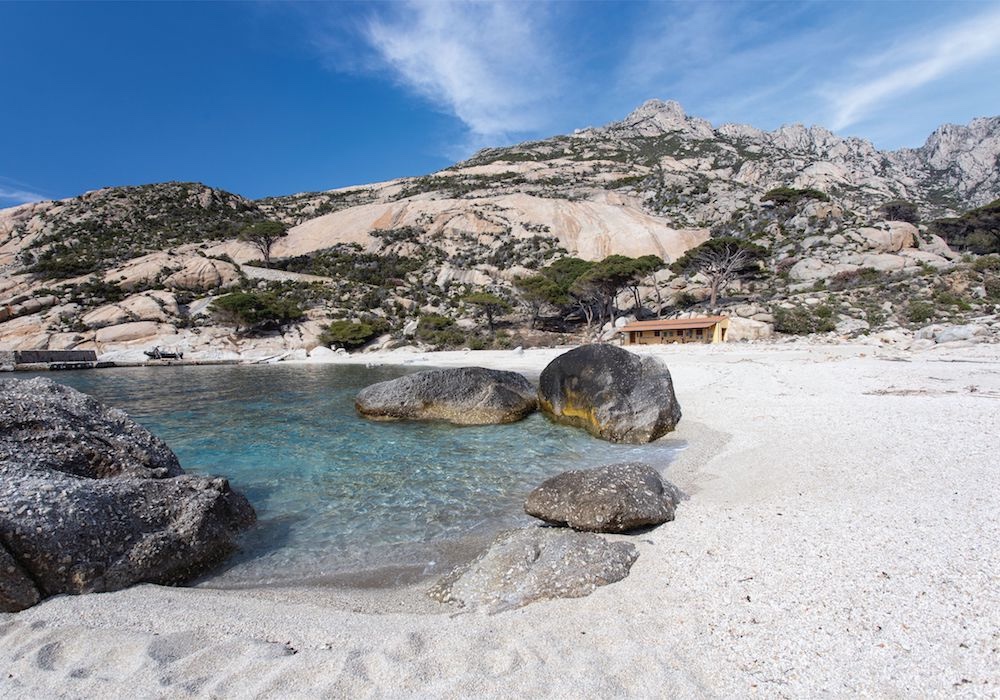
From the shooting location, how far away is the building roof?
35991 millimetres

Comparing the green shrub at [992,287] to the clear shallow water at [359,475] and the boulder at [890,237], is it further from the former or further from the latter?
the clear shallow water at [359,475]

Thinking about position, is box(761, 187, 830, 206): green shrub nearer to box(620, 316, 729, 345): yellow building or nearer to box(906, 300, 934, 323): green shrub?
box(906, 300, 934, 323): green shrub

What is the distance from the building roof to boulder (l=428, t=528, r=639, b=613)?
3477 cm

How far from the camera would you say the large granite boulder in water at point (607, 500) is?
5512mm

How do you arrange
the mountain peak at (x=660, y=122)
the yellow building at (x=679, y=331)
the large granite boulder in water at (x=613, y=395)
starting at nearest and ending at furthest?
the large granite boulder in water at (x=613, y=395) → the yellow building at (x=679, y=331) → the mountain peak at (x=660, y=122)

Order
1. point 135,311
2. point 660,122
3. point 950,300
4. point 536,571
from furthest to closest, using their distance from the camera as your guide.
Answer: point 660,122
point 135,311
point 950,300
point 536,571

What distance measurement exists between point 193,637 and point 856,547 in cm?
600

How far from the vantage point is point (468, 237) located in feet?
233

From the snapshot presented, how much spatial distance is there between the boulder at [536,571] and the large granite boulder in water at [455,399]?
7.83 metres

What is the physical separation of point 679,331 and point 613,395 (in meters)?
29.7

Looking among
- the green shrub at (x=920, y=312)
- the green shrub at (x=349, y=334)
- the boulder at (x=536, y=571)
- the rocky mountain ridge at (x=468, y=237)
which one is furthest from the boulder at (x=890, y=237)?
the boulder at (x=536, y=571)

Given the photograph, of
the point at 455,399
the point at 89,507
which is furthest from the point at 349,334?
the point at 89,507

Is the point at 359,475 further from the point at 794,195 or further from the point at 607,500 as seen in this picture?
the point at 794,195

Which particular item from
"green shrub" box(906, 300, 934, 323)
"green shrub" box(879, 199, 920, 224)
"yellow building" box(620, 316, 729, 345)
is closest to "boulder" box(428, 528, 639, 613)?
"yellow building" box(620, 316, 729, 345)
